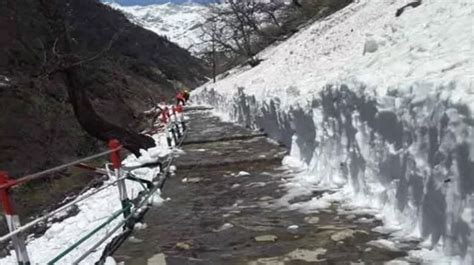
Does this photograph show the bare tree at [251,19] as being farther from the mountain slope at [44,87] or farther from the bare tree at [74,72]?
the bare tree at [74,72]

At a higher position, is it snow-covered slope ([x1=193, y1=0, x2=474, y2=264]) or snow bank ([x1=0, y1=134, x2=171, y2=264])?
snow-covered slope ([x1=193, y1=0, x2=474, y2=264])

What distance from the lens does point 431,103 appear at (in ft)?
17.6

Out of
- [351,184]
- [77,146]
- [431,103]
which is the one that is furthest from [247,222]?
[77,146]

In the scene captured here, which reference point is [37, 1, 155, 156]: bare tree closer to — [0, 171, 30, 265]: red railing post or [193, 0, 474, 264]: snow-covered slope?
[193, 0, 474, 264]: snow-covered slope

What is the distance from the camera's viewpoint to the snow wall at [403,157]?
186 inches

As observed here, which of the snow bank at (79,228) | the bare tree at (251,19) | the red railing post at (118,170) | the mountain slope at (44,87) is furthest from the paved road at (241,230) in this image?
the bare tree at (251,19)

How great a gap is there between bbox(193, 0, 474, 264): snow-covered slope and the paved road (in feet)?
1.49

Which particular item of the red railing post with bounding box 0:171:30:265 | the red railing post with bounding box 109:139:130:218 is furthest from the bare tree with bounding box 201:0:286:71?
the red railing post with bounding box 0:171:30:265

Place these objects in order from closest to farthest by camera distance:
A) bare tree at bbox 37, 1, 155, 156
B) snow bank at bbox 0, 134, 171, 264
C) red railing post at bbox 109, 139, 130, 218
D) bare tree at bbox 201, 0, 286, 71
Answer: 1. red railing post at bbox 109, 139, 130, 218
2. snow bank at bbox 0, 134, 171, 264
3. bare tree at bbox 37, 1, 155, 156
4. bare tree at bbox 201, 0, 286, 71

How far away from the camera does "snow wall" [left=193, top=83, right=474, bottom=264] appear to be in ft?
15.5

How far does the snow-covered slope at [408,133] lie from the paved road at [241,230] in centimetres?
45

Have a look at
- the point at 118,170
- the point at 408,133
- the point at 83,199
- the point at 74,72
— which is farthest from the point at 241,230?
the point at 74,72

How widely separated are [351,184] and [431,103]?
2653 mm

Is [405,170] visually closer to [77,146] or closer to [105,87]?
[77,146]
